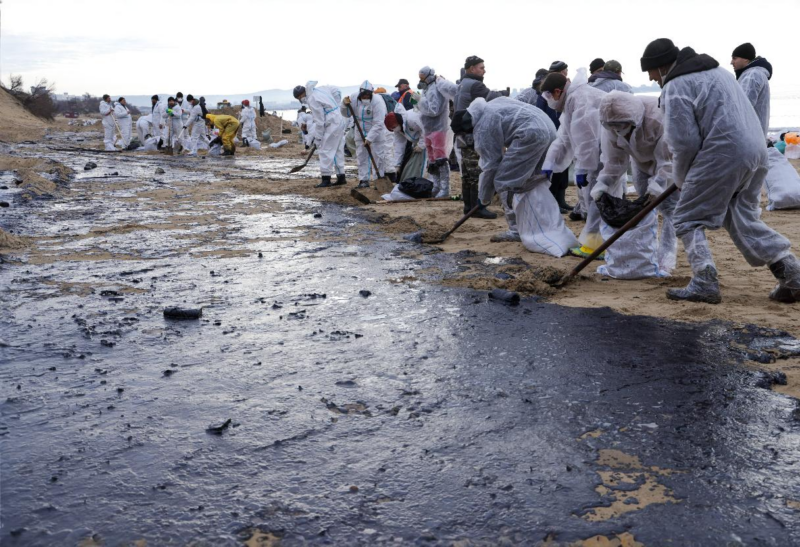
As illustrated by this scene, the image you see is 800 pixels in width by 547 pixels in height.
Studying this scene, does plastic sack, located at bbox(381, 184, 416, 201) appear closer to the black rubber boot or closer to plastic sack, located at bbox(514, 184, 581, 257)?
the black rubber boot

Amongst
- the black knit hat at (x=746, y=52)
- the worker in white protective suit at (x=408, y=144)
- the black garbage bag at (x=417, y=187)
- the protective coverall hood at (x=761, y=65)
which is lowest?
the black garbage bag at (x=417, y=187)

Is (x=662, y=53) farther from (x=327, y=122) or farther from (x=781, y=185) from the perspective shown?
(x=327, y=122)

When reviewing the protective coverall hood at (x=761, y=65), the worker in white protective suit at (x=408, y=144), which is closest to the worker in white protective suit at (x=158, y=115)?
the worker in white protective suit at (x=408, y=144)

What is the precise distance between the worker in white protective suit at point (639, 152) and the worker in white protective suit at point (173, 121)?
1927 centimetres

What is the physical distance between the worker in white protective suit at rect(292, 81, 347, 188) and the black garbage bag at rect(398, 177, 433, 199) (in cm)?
233

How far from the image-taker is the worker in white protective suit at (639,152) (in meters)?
4.82

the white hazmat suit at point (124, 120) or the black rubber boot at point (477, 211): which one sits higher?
the white hazmat suit at point (124, 120)

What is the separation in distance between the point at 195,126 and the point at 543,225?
19177mm

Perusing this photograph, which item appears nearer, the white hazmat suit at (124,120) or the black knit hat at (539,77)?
the black knit hat at (539,77)

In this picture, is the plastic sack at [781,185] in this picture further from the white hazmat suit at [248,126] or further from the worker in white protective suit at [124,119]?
the worker in white protective suit at [124,119]

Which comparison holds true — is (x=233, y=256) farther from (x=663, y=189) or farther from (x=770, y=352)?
(x=770, y=352)

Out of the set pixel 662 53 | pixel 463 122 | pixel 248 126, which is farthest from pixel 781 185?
pixel 248 126

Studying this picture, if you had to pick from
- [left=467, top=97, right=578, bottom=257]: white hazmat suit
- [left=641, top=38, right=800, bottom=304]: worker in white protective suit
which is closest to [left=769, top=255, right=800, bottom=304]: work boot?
[left=641, top=38, right=800, bottom=304]: worker in white protective suit

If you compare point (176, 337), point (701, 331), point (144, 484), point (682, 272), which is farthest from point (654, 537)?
point (682, 272)
